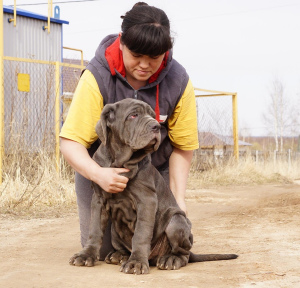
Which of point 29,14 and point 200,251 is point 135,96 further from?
point 29,14

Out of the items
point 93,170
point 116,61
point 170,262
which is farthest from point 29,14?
point 170,262

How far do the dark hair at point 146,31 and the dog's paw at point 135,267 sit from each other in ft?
4.88

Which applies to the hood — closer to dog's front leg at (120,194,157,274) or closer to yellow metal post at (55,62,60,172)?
dog's front leg at (120,194,157,274)

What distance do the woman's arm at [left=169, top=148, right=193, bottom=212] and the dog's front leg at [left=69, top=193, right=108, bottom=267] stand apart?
2.73 feet

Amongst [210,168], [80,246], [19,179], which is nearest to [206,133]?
[210,168]

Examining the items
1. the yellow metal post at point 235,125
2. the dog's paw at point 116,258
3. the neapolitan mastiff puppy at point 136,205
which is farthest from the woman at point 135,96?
the yellow metal post at point 235,125

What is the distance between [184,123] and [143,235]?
3.97 ft

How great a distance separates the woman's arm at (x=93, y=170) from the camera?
370 cm

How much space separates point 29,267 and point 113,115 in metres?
1.30

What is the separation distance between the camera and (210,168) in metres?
13.6

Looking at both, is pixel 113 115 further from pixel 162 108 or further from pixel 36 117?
pixel 36 117

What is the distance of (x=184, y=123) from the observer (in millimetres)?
4539

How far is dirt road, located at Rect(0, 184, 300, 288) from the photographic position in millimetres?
3418

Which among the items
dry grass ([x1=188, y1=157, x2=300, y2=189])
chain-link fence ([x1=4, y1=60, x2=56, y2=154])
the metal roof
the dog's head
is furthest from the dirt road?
the metal roof
